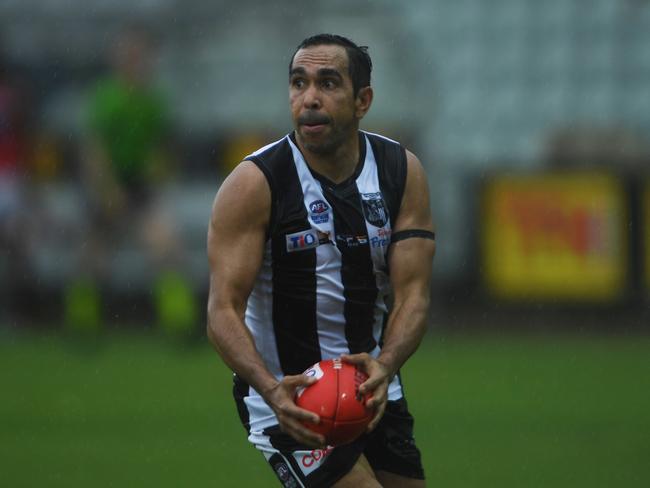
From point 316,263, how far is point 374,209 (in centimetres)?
28

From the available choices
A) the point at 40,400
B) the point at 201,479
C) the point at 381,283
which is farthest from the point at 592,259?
the point at 381,283

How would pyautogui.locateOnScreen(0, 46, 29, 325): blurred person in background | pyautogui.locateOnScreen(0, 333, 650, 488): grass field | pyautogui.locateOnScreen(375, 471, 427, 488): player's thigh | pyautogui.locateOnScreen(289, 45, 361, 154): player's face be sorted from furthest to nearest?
pyautogui.locateOnScreen(0, 46, 29, 325): blurred person in background, pyautogui.locateOnScreen(0, 333, 650, 488): grass field, pyautogui.locateOnScreen(375, 471, 427, 488): player's thigh, pyautogui.locateOnScreen(289, 45, 361, 154): player's face

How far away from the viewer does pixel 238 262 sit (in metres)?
4.22

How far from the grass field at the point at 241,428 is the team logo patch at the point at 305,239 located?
2289 mm

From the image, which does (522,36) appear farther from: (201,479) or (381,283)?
(381,283)

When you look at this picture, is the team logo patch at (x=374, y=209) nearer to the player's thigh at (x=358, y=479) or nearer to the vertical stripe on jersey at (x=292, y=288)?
the vertical stripe on jersey at (x=292, y=288)

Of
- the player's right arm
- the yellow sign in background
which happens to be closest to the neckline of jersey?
the player's right arm

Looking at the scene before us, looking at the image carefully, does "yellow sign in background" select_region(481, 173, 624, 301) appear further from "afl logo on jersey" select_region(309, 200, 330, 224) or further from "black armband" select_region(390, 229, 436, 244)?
"afl logo on jersey" select_region(309, 200, 330, 224)

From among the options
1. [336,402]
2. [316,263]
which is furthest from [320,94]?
[336,402]

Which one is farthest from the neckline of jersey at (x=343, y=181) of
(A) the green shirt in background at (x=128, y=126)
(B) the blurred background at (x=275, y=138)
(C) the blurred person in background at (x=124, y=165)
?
(A) the green shirt in background at (x=128, y=126)

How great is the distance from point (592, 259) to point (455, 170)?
242 cm

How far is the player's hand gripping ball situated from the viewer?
4.03 metres

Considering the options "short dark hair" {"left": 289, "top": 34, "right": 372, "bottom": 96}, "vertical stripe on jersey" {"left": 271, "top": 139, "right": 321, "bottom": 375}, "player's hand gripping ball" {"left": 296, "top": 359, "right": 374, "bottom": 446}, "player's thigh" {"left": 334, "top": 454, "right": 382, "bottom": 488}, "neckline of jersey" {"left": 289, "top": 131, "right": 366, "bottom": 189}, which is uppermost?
"short dark hair" {"left": 289, "top": 34, "right": 372, "bottom": 96}

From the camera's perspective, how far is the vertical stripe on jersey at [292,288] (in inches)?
172
